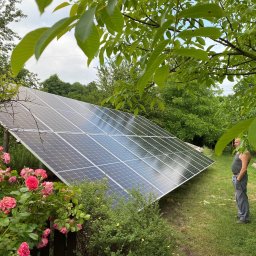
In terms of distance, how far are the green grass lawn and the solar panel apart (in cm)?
65

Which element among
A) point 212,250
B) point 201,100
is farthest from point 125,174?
point 201,100

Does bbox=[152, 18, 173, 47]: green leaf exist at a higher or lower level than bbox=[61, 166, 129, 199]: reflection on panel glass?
higher

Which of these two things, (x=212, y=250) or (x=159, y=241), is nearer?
(x=159, y=241)

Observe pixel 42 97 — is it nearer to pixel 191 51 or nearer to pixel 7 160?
pixel 7 160

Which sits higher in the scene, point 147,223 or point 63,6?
point 63,6

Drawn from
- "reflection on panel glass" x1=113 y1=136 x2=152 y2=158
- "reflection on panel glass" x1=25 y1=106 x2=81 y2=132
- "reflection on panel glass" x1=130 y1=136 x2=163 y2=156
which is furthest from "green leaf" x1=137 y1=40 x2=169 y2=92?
"reflection on panel glass" x1=130 y1=136 x2=163 y2=156

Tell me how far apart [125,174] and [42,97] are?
148 inches

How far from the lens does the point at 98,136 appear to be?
7.54 m

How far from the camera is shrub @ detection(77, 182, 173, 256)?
3.15 metres

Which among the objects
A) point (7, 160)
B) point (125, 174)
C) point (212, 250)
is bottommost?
point (212, 250)

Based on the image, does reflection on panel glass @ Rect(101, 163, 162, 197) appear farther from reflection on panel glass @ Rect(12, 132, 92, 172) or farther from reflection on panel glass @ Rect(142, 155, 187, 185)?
reflection on panel glass @ Rect(142, 155, 187, 185)

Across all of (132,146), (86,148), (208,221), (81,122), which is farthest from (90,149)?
(208,221)

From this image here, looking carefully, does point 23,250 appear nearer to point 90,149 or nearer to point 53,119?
point 90,149

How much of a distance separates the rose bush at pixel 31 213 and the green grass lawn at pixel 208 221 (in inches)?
64.8
